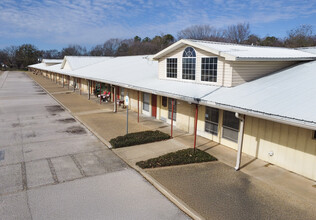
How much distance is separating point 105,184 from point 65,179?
1439 mm

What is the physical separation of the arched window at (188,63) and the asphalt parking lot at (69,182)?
237 inches

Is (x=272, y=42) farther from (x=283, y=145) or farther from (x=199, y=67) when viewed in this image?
(x=283, y=145)

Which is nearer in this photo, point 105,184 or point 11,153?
point 105,184

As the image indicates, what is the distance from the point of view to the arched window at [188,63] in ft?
44.6

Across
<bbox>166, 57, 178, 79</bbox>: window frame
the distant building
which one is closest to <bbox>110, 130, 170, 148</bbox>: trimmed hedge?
the distant building

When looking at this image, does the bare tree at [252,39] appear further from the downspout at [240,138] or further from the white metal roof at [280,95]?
the downspout at [240,138]

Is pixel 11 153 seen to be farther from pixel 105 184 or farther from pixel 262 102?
pixel 262 102

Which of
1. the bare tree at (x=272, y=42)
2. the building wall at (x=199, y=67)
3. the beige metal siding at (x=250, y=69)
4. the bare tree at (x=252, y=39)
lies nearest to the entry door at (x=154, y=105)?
the building wall at (x=199, y=67)

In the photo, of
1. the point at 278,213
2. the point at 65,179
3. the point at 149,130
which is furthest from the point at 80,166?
the point at 278,213

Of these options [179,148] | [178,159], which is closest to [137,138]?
[179,148]

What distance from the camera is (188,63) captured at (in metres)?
13.9

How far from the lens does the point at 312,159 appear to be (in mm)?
8438

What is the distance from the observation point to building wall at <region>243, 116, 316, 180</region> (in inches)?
335

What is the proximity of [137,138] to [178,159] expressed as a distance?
3196 mm
